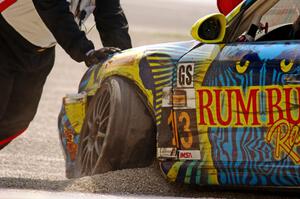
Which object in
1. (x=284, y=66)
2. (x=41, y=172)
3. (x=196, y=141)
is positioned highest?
(x=284, y=66)

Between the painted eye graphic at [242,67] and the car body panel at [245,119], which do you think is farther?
the painted eye graphic at [242,67]

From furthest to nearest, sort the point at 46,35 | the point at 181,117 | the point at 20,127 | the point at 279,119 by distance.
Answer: the point at 20,127 → the point at 46,35 → the point at 181,117 → the point at 279,119

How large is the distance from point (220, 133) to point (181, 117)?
31 centimetres

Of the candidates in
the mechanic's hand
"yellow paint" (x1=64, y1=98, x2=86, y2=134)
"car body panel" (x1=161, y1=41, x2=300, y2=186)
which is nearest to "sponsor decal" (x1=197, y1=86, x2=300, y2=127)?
"car body panel" (x1=161, y1=41, x2=300, y2=186)

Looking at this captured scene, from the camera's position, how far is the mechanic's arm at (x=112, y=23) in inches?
339

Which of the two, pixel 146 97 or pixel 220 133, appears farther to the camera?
pixel 146 97

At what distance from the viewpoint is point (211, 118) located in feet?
21.0

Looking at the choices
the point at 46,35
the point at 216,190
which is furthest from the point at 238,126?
the point at 46,35

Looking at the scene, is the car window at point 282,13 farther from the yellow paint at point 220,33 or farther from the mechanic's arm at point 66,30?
the mechanic's arm at point 66,30

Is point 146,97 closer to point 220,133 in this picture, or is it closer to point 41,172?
point 220,133

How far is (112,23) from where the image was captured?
8.66m

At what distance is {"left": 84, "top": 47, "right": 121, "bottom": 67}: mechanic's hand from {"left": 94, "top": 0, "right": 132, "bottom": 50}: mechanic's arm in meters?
0.95

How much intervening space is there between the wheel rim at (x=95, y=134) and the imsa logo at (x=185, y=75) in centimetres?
66

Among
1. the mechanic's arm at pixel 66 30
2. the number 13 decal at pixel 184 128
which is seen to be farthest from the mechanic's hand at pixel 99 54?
the number 13 decal at pixel 184 128
